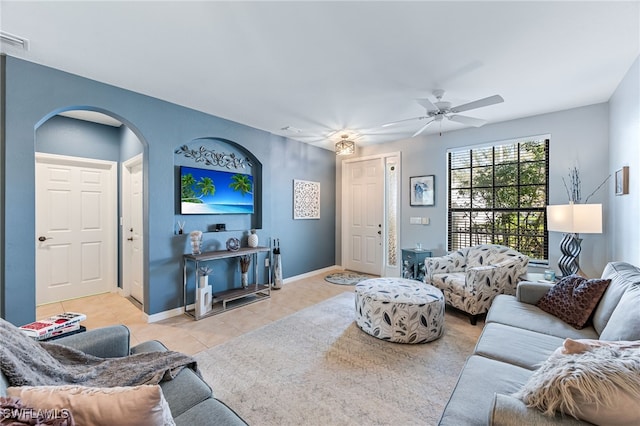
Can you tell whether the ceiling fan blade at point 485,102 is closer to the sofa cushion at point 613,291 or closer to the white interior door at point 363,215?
the sofa cushion at point 613,291

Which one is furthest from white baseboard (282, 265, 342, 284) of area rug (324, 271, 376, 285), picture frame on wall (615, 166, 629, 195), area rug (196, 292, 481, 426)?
picture frame on wall (615, 166, 629, 195)

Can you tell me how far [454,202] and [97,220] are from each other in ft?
18.5

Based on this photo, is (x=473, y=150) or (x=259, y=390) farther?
(x=473, y=150)

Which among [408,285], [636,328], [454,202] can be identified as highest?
[454,202]

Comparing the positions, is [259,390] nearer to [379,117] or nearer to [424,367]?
[424,367]

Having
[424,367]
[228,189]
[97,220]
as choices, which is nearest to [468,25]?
[424,367]

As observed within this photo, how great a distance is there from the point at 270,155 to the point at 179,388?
12.3 ft

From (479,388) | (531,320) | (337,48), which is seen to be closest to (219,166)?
(337,48)

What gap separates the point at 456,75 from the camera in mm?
2660

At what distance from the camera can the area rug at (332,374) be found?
173 cm

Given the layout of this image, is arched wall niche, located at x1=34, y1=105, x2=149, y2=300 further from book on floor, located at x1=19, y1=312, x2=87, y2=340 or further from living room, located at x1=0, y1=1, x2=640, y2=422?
book on floor, located at x1=19, y1=312, x2=87, y2=340

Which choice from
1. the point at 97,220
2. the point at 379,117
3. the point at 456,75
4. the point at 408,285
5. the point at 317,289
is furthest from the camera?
the point at 317,289

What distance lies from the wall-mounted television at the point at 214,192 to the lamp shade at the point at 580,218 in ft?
12.9

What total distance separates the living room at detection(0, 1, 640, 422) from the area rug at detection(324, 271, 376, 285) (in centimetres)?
41
